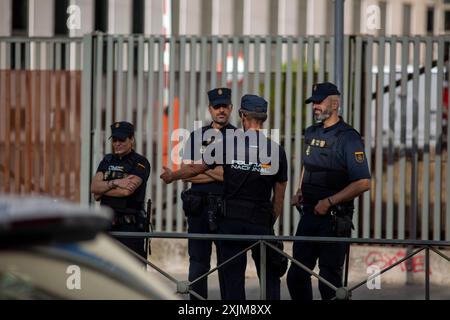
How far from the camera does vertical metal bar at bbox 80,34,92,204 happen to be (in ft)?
38.6

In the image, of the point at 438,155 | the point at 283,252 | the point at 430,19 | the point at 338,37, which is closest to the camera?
the point at 283,252

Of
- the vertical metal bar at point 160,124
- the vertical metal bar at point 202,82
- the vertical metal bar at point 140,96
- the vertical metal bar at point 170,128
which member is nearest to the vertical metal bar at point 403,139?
the vertical metal bar at point 202,82

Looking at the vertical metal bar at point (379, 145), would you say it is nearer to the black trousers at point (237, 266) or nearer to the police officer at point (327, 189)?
the police officer at point (327, 189)

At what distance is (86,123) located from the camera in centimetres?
1183

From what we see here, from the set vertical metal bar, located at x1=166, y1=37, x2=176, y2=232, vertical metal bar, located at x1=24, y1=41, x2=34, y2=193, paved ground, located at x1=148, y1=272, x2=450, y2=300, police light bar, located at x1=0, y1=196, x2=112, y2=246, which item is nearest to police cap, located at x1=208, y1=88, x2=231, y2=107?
paved ground, located at x1=148, y1=272, x2=450, y2=300

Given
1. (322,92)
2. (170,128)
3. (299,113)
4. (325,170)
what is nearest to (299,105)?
(299,113)

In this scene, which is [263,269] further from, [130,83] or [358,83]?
[130,83]

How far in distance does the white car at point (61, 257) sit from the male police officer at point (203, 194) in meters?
4.87

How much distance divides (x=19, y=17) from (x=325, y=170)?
571 inches

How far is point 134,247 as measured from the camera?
27.0 ft

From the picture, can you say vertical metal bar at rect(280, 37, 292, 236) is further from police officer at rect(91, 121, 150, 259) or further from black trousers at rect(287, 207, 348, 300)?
black trousers at rect(287, 207, 348, 300)

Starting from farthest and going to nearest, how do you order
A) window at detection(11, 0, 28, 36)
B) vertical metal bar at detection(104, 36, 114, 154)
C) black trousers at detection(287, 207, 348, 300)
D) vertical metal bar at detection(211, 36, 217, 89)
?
window at detection(11, 0, 28, 36), vertical metal bar at detection(104, 36, 114, 154), vertical metal bar at detection(211, 36, 217, 89), black trousers at detection(287, 207, 348, 300)

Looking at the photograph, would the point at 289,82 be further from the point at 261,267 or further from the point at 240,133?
the point at 261,267
